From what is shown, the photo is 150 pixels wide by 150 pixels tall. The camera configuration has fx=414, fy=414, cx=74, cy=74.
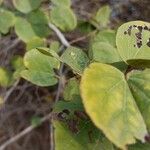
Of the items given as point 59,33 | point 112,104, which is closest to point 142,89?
point 112,104

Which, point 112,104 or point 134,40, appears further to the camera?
point 134,40

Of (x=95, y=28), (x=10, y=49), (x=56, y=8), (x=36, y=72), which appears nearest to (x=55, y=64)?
(x=36, y=72)

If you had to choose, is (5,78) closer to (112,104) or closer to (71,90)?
(71,90)

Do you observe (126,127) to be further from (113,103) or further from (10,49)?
(10,49)

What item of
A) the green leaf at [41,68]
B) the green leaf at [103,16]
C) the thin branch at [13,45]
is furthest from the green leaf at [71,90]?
the thin branch at [13,45]

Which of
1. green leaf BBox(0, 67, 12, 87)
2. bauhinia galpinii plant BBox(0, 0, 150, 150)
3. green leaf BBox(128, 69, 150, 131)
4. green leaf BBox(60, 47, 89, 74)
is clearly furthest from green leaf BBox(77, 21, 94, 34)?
green leaf BBox(128, 69, 150, 131)

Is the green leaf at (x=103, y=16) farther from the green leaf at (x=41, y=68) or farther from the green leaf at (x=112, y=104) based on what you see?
the green leaf at (x=112, y=104)
